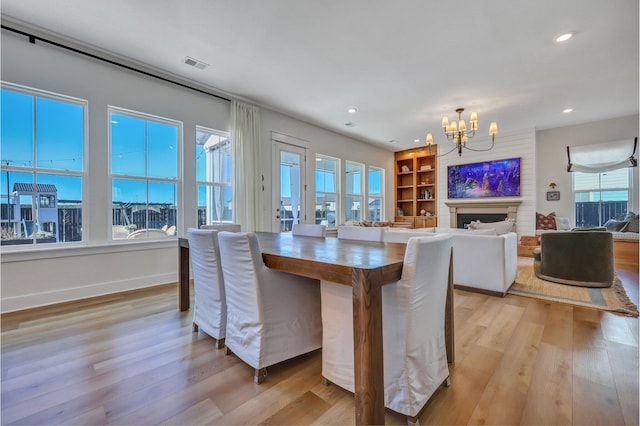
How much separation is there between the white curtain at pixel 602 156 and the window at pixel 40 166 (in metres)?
8.31

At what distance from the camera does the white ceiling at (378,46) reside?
2.38 metres

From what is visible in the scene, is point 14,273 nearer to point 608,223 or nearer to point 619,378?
→ point 619,378

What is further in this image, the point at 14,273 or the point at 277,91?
the point at 277,91

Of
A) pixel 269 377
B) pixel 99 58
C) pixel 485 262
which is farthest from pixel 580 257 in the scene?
pixel 99 58

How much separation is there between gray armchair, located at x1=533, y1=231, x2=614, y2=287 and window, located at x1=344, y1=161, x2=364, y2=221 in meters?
3.70

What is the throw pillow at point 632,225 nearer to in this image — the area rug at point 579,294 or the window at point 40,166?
the area rug at point 579,294

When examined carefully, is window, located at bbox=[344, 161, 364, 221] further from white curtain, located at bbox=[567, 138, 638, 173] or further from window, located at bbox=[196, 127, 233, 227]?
white curtain, located at bbox=[567, 138, 638, 173]

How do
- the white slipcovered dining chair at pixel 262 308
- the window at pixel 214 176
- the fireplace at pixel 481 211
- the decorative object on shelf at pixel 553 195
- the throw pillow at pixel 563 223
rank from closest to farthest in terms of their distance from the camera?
1. the white slipcovered dining chair at pixel 262 308
2. the window at pixel 214 176
3. the throw pillow at pixel 563 223
4. the decorative object on shelf at pixel 553 195
5. the fireplace at pixel 481 211

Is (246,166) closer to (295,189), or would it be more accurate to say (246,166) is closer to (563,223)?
(295,189)

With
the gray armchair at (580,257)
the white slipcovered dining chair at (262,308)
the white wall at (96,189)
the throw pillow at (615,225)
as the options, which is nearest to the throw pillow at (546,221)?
the throw pillow at (615,225)

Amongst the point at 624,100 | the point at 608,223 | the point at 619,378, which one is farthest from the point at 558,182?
the point at 619,378

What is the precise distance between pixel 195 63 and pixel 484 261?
13.2ft

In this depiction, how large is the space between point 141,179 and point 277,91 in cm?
217

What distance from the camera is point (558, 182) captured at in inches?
235
